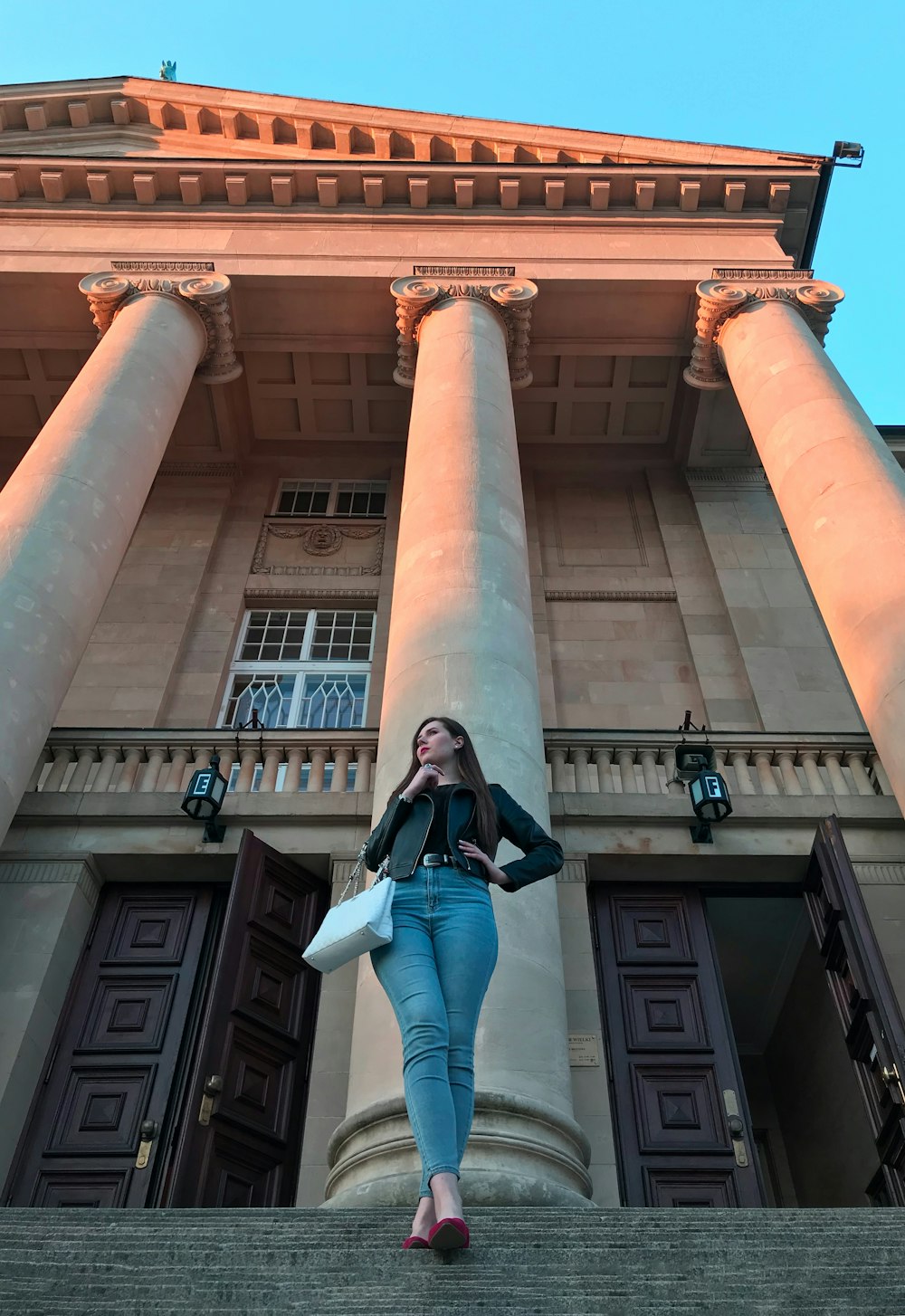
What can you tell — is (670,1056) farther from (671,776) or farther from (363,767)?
(363,767)

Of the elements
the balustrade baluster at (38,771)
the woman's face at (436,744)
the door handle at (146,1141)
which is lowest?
the woman's face at (436,744)

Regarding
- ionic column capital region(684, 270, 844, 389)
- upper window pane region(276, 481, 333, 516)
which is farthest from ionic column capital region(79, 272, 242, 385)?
ionic column capital region(684, 270, 844, 389)

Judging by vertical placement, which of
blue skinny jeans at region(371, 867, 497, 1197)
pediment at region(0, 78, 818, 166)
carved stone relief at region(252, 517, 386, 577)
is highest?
pediment at region(0, 78, 818, 166)

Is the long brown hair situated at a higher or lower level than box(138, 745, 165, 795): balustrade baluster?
lower

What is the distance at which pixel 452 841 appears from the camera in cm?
488

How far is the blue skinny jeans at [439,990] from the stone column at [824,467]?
7221mm

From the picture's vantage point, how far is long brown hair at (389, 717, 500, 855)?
5.01 metres

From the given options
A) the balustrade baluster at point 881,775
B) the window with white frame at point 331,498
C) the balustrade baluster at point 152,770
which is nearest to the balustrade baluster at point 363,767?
the balustrade baluster at point 152,770

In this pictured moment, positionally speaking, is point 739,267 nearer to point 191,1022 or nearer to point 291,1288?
point 191,1022

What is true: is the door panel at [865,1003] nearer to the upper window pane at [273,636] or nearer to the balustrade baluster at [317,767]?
the balustrade baluster at [317,767]

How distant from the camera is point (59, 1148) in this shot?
417 inches

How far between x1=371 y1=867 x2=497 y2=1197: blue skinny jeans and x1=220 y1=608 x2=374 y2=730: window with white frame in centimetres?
1184

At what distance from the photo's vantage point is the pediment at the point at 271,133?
801 inches

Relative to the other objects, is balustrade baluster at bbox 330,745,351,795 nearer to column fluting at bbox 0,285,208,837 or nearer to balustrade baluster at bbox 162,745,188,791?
balustrade baluster at bbox 162,745,188,791
